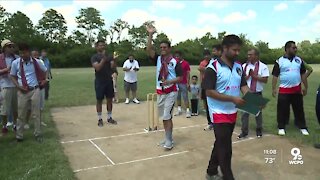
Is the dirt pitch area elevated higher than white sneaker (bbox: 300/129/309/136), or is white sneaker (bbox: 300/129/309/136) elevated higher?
white sneaker (bbox: 300/129/309/136)

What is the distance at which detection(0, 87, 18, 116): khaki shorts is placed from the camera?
743 centimetres

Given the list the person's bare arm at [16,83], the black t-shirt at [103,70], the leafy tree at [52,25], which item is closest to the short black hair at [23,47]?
the person's bare arm at [16,83]

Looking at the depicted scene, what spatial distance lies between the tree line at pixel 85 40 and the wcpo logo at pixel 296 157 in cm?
4071

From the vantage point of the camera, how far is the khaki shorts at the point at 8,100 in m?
7.43

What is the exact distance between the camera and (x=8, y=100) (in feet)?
24.4

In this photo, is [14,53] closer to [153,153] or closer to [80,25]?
[153,153]

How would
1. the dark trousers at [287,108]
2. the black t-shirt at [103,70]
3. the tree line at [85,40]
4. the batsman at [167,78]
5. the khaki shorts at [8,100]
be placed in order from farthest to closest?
the tree line at [85,40] → the black t-shirt at [103,70] → the dark trousers at [287,108] → the khaki shorts at [8,100] → the batsman at [167,78]

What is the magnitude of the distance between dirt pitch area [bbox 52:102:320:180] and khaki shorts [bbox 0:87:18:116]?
126 cm

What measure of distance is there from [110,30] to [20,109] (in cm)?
8256

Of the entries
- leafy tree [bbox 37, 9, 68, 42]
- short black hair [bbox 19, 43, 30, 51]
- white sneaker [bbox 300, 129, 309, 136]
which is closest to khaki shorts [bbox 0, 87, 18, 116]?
short black hair [bbox 19, 43, 30, 51]

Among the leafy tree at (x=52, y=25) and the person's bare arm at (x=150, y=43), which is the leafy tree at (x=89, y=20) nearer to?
the leafy tree at (x=52, y=25)

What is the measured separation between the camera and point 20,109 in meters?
6.96

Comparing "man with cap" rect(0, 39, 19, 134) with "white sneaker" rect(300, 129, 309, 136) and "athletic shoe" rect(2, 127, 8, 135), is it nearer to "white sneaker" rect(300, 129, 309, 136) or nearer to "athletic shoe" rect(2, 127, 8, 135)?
"athletic shoe" rect(2, 127, 8, 135)

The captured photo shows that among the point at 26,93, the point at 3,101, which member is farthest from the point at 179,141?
the point at 3,101
